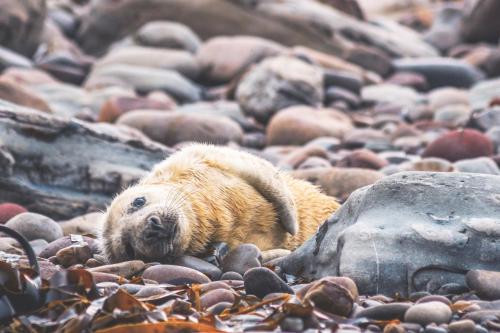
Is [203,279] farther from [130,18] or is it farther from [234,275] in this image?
[130,18]

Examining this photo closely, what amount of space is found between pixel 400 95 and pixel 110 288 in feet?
44.8

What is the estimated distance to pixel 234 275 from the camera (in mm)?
5566

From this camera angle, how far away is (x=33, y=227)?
7000 mm

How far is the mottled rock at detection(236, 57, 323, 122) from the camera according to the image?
1537 centimetres

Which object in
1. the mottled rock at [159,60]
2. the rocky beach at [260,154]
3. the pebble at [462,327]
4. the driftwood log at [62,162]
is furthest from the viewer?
the mottled rock at [159,60]

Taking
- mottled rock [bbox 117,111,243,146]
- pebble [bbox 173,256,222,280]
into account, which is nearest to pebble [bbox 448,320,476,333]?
pebble [bbox 173,256,222,280]

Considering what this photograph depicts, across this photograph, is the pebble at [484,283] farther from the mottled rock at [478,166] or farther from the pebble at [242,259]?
the mottled rock at [478,166]

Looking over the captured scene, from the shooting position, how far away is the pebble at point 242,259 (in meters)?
5.86

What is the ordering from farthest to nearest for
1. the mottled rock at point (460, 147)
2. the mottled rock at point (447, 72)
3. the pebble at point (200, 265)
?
the mottled rock at point (447, 72) < the mottled rock at point (460, 147) < the pebble at point (200, 265)

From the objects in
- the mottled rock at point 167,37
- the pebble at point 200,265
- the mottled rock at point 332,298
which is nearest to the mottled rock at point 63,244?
the pebble at point 200,265

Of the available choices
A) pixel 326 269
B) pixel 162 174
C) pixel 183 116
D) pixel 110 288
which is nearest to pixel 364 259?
pixel 326 269

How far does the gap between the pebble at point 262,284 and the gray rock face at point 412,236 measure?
48cm

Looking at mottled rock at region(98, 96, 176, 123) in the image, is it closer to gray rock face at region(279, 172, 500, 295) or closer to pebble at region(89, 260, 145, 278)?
pebble at region(89, 260, 145, 278)

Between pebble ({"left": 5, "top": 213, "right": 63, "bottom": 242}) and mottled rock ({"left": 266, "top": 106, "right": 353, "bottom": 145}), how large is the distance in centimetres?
662
